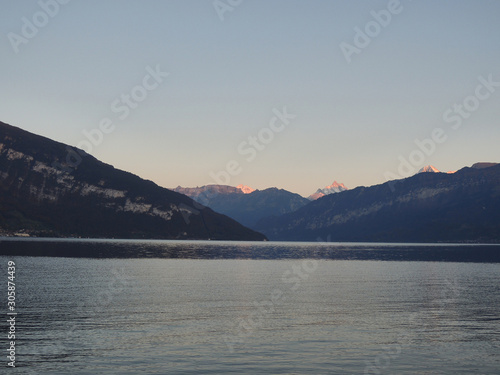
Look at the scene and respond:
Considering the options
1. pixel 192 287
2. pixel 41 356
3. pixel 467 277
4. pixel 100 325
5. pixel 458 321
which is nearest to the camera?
pixel 41 356

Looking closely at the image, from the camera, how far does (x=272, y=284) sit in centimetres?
10844

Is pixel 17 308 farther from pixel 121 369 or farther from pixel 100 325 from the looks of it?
pixel 121 369

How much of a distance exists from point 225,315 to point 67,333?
20.9 m

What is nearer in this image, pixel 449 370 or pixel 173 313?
pixel 449 370

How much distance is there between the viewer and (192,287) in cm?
9850

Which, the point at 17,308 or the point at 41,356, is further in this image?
the point at 17,308

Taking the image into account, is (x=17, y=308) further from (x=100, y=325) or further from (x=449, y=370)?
(x=449, y=370)

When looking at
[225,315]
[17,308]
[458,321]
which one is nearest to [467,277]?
[458,321]

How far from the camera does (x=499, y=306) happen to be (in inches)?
3056

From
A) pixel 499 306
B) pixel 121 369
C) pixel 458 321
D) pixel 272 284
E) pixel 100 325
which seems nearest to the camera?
pixel 121 369

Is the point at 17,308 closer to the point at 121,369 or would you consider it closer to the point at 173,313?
the point at 173,313

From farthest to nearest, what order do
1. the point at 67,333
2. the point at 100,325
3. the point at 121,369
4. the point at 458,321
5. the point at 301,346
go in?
the point at 458,321 → the point at 100,325 → the point at 67,333 → the point at 301,346 → the point at 121,369

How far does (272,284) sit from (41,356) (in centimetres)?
6924

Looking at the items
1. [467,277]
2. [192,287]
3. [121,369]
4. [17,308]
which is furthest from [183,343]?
[467,277]
